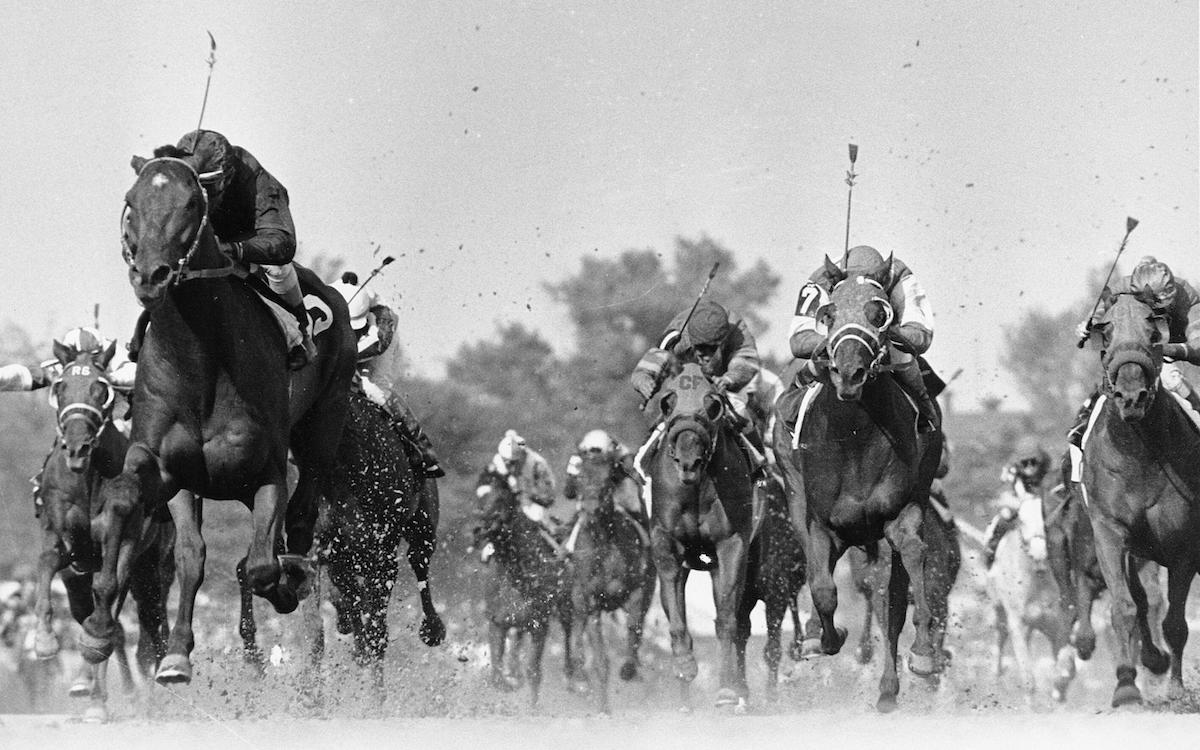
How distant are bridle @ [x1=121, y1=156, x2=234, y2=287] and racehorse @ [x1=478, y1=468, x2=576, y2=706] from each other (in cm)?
1031

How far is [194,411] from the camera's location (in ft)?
36.1

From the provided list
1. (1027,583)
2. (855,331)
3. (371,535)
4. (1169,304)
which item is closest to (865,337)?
(855,331)

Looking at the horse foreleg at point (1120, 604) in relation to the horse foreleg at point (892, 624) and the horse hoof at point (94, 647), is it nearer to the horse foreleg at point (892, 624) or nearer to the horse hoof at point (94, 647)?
the horse foreleg at point (892, 624)

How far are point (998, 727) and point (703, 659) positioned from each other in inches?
539

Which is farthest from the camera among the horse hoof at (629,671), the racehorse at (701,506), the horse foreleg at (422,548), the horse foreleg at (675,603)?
the horse hoof at (629,671)

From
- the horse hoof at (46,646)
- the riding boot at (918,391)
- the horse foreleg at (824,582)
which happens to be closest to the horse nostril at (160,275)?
the horse foreleg at (824,582)

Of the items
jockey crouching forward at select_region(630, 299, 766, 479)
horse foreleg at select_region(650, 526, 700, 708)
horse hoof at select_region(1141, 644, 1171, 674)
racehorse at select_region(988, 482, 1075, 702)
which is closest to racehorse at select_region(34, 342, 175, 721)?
horse foreleg at select_region(650, 526, 700, 708)

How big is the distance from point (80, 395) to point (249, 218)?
3094mm

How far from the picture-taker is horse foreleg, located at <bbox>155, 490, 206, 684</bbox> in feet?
35.3

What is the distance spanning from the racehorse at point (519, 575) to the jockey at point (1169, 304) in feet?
26.6

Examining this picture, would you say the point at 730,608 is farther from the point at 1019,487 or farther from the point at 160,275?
the point at 1019,487

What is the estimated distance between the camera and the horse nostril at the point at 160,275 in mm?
10094

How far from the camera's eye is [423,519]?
16.1 metres

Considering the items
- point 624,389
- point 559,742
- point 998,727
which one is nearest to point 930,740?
point 998,727
